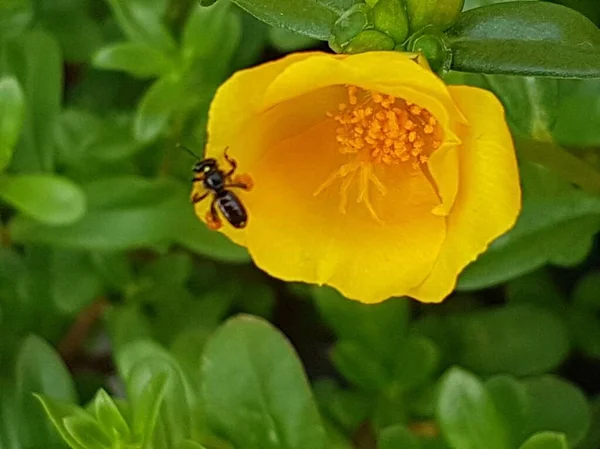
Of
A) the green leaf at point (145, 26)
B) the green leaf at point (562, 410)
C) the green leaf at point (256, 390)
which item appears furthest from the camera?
the green leaf at point (145, 26)

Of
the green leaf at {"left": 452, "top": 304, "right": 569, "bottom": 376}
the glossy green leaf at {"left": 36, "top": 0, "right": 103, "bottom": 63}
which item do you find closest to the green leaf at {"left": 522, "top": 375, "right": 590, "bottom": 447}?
the green leaf at {"left": 452, "top": 304, "right": 569, "bottom": 376}

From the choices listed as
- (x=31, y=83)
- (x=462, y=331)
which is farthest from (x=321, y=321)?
(x=31, y=83)

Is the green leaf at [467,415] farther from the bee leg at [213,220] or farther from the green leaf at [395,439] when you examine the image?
the bee leg at [213,220]

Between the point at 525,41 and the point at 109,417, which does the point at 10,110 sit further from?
the point at 525,41

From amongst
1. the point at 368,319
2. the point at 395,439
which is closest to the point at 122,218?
the point at 368,319

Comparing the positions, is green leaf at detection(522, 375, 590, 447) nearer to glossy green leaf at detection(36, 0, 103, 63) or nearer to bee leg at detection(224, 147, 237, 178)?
bee leg at detection(224, 147, 237, 178)

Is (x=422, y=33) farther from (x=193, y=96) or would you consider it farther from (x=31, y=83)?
(x=31, y=83)

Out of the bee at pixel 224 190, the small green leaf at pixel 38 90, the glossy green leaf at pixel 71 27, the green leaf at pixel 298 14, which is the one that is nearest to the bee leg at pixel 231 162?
the bee at pixel 224 190
